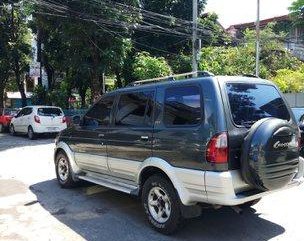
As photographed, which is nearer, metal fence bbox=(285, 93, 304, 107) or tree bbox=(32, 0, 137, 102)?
tree bbox=(32, 0, 137, 102)

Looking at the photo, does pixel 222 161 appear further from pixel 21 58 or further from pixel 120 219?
pixel 21 58

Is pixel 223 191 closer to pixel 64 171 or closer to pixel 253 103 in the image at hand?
pixel 253 103

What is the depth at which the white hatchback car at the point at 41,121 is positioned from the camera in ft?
64.0

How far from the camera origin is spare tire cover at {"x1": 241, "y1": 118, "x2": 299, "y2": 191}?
5152mm

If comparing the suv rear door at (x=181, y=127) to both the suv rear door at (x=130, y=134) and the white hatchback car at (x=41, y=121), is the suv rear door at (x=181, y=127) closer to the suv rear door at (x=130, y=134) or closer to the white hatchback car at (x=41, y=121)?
the suv rear door at (x=130, y=134)

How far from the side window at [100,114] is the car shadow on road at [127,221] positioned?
134 centimetres

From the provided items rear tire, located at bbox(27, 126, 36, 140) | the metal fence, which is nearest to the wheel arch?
rear tire, located at bbox(27, 126, 36, 140)

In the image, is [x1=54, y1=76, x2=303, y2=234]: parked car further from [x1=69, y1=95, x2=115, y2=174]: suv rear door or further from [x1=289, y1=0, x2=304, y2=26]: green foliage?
[x1=289, y1=0, x2=304, y2=26]: green foliage

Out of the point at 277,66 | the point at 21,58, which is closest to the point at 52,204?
the point at 21,58

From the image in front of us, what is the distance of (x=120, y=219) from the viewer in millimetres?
6508

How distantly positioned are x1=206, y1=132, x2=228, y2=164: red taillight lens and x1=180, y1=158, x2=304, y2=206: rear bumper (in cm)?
16

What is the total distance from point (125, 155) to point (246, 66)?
1132 inches

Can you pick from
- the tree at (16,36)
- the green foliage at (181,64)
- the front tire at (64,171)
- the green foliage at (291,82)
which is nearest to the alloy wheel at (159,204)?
the front tire at (64,171)

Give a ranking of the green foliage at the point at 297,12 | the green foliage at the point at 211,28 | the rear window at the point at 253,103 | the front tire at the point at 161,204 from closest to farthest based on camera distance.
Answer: the rear window at the point at 253,103, the front tire at the point at 161,204, the green foliage at the point at 211,28, the green foliage at the point at 297,12
